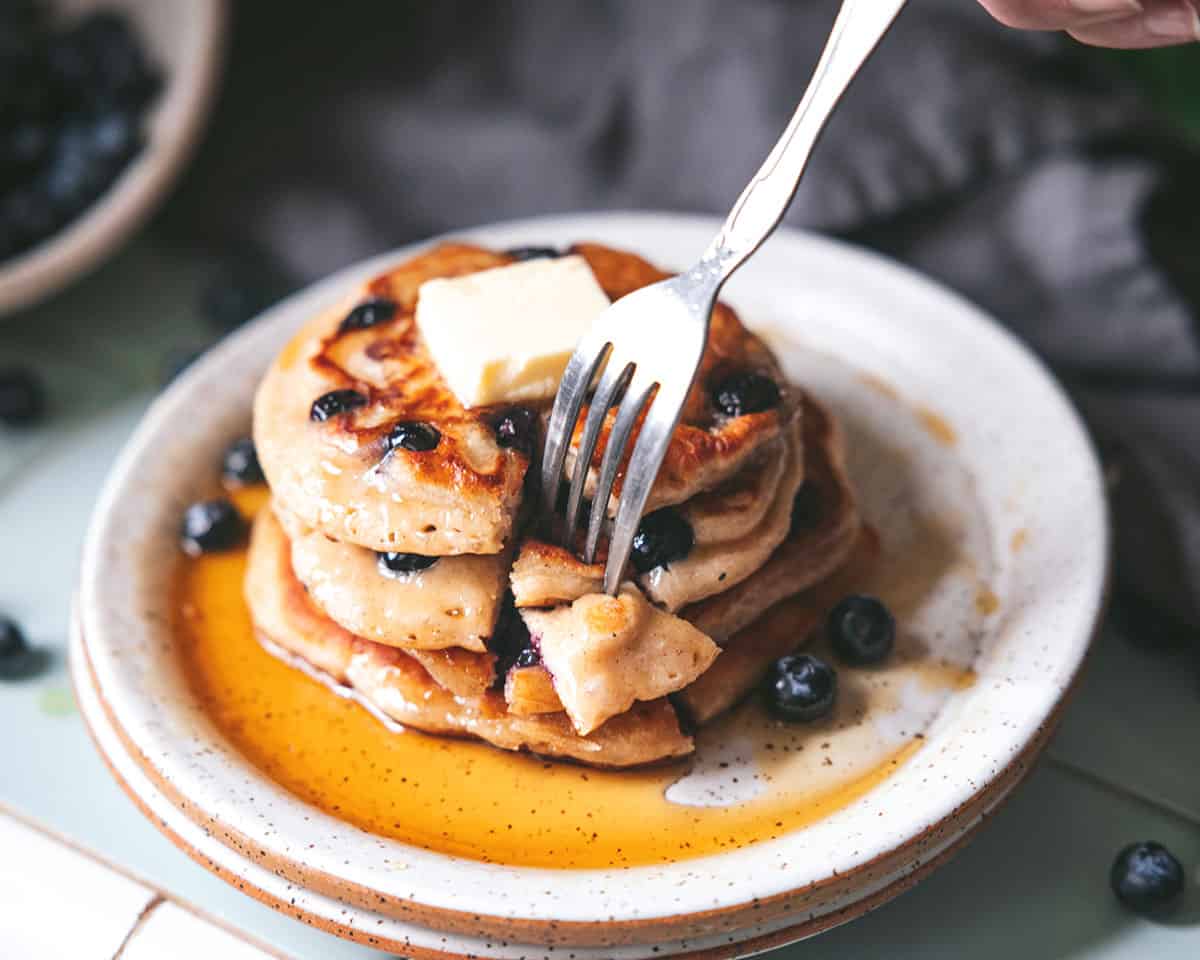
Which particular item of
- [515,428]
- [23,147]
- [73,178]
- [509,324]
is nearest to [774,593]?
[515,428]

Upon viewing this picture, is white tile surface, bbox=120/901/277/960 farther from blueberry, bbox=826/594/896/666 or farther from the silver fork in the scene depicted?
blueberry, bbox=826/594/896/666

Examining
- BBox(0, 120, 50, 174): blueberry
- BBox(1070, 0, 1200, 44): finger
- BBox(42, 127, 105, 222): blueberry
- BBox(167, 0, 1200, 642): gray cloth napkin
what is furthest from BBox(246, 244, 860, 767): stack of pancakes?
BBox(0, 120, 50, 174): blueberry

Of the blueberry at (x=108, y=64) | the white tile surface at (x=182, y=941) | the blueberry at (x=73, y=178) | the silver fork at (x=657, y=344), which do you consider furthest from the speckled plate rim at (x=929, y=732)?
the blueberry at (x=108, y=64)

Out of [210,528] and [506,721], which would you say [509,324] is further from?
[210,528]

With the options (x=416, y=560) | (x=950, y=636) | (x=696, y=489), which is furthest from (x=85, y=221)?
(x=950, y=636)

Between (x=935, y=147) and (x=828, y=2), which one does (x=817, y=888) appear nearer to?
(x=935, y=147)

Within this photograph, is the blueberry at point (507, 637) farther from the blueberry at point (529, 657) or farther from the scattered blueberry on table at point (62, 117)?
the scattered blueberry on table at point (62, 117)
